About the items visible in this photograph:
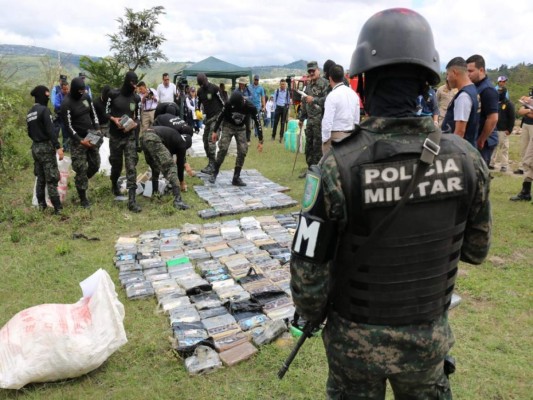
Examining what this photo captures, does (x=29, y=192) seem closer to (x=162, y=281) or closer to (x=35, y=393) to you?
(x=162, y=281)

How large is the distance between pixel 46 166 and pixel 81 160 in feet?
1.77

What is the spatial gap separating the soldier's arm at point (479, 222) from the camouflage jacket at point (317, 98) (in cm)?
614

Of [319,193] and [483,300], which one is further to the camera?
[483,300]

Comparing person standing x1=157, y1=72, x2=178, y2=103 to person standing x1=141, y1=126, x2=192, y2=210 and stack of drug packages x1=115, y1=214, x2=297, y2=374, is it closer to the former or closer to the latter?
person standing x1=141, y1=126, x2=192, y2=210

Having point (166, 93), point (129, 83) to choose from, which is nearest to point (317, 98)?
point (129, 83)

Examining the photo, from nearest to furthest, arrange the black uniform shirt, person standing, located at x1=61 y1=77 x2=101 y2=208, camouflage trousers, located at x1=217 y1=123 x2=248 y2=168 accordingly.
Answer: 1. the black uniform shirt
2. person standing, located at x1=61 y1=77 x2=101 y2=208
3. camouflage trousers, located at x1=217 y1=123 x2=248 y2=168

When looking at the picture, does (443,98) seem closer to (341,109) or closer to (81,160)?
(341,109)

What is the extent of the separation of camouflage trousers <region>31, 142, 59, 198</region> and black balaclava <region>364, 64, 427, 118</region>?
567 centimetres

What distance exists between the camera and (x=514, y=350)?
310 cm

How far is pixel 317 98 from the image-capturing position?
764cm

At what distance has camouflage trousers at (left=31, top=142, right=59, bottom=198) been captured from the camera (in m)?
5.98

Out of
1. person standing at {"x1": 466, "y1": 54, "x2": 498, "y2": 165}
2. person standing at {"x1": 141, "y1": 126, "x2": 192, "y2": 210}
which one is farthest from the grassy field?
person standing at {"x1": 466, "y1": 54, "x2": 498, "y2": 165}

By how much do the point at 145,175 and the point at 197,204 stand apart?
5.43 feet

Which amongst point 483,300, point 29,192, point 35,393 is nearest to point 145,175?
point 29,192
